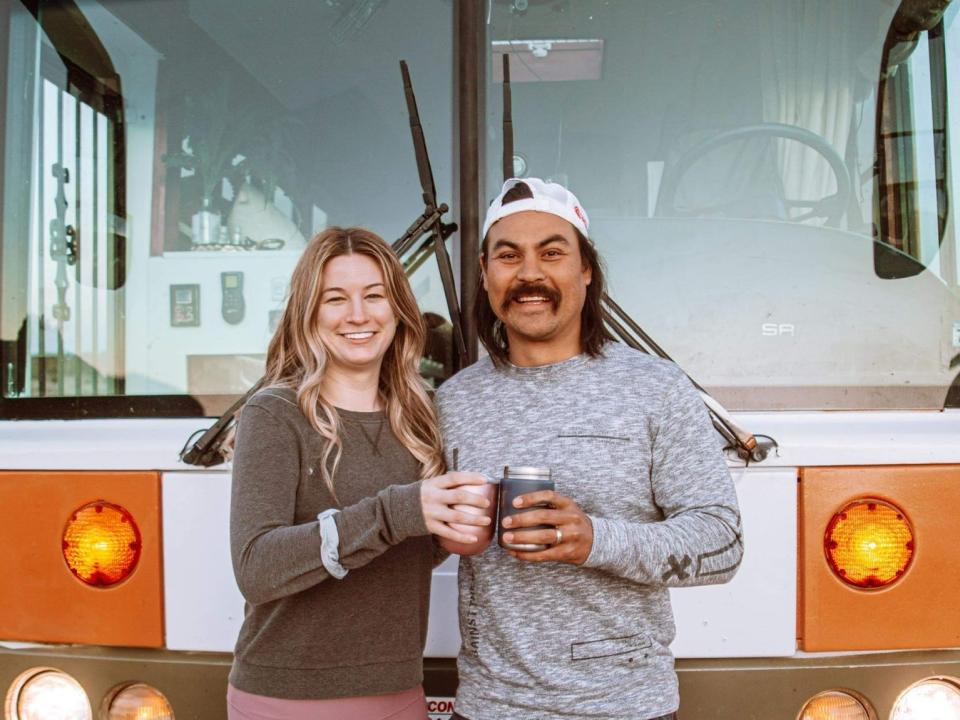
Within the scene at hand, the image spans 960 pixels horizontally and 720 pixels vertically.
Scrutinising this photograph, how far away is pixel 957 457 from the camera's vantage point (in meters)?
1.80

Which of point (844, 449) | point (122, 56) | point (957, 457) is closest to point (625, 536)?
point (844, 449)

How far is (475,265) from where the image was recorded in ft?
6.63

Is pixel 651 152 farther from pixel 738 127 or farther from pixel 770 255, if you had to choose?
pixel 770 255

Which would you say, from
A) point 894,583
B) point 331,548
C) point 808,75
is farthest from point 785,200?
point 331,548

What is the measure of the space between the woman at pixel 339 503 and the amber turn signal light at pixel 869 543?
2.82ft

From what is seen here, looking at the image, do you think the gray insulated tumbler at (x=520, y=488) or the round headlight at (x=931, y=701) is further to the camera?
the round headlight at (x=931, y=701)

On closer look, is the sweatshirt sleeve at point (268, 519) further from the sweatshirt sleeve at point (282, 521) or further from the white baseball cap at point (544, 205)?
the white baseball cap at point (544, 205)

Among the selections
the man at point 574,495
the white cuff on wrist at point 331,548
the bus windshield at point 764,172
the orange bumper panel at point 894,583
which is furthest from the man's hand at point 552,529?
the bus windshield at point 764,172

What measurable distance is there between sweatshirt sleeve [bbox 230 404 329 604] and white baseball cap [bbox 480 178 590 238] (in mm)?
572

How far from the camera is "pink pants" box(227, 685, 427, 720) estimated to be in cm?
147

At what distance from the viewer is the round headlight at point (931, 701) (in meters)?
1.86

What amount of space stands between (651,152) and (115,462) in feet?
4.70

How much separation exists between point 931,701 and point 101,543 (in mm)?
1852

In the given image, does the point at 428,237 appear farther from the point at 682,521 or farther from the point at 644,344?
the point at 682,521
